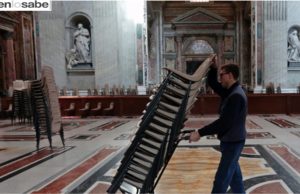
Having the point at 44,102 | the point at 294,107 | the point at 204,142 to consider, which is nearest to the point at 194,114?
the point at 294,107

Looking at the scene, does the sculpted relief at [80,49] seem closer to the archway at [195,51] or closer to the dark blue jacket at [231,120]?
the archway at [195,51]

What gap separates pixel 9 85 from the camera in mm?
15359

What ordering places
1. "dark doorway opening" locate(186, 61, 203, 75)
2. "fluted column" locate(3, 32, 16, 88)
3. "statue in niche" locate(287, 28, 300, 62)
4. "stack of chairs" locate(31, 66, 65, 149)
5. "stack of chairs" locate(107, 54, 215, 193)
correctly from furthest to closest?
"dark doorway opening" locate(186, 61, 203, 75), "statue in niche" locate(287, 28, 300, 62), "fluted column" locate(3, 32, 16, 88), "stack of chairs" locate(31, 66, 65, 149), "stack of chairs" locate(107, 54, 215, 193)

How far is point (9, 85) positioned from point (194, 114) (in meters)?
8.36

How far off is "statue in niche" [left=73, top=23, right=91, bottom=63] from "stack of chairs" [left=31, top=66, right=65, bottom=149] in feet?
29.1

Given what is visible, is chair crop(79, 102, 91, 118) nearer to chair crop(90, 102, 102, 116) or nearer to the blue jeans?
chair crop(90, 102, 102, 116)

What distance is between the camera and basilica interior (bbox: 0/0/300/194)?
8.11ft

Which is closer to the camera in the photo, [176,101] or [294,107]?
[176,101]

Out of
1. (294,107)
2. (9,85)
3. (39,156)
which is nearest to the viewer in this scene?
(39,156)

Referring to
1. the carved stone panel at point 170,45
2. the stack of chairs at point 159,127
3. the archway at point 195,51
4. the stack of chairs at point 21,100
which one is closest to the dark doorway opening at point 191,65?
the archway at point 195,51

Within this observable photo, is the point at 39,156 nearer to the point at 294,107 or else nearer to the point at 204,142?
the point at 204,142

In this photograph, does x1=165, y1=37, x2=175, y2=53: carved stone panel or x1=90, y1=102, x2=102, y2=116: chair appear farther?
x1=165, y1=37, x2=175, y2=53: carved stone panel

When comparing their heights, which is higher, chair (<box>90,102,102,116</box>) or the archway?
the archway

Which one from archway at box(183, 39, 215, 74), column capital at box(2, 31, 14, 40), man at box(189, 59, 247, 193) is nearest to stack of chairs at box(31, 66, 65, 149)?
man at box(189, 59, 247, 193)
